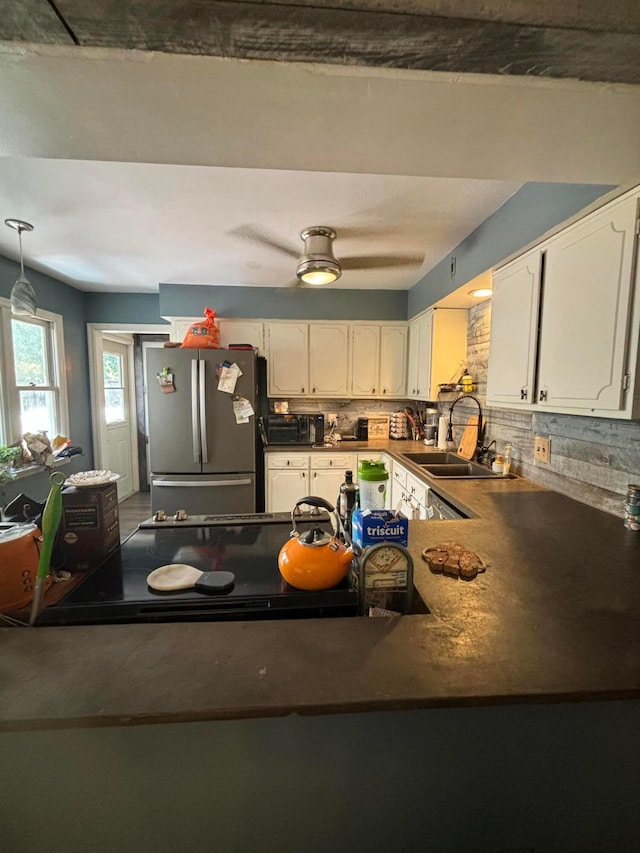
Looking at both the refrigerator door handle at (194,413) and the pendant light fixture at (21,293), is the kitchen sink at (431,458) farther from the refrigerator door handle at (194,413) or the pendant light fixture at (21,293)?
the pendant light fixture at (21,293)

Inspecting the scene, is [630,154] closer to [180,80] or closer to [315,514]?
[180,80]

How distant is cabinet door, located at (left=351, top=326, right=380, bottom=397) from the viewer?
3.46 m

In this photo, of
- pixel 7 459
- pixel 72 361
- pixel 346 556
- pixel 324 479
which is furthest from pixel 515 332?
pixel 72 361

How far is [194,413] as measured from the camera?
282 centimetres

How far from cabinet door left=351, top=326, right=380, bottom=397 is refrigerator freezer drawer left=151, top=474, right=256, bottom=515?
4.63ft

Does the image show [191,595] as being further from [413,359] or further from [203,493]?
[413,359]

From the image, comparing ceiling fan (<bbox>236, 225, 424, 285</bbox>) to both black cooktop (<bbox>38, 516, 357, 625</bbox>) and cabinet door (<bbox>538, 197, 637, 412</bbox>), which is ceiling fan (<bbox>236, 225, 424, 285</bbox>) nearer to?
cabinet door (<bbox>538, 197, 637, 412</bbox>)

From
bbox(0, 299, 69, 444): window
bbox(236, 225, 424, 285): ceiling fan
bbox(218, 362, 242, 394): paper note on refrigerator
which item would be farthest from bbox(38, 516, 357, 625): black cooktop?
bbox(0, 299, 69, 444): window

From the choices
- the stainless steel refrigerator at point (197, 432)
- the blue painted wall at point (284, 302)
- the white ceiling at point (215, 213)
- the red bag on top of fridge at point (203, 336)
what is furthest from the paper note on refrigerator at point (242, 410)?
the white ceiling at point (215, 213)

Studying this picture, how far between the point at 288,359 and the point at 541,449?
2.31m

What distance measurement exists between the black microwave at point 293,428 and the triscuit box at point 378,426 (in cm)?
67

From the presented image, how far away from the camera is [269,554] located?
107cm

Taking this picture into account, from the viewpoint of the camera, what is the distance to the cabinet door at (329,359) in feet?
11.2

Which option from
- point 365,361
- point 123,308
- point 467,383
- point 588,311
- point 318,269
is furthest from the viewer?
point 123,308
